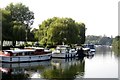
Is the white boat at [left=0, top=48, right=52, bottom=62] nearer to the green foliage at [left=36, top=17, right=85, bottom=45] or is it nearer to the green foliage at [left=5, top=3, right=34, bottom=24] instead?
the green foliage at [left=36, top=17, right=85, bottom=45]

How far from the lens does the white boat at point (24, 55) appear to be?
198ft

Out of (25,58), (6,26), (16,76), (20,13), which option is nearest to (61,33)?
(6,26)

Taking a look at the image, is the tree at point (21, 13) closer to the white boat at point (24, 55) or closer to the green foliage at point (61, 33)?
the green foliage at point (61, 33)

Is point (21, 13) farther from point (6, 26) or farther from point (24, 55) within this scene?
point (24, 55)

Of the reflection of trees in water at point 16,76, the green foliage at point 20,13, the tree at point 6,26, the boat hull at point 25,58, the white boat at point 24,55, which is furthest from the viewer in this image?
the green foliage at point 20,13

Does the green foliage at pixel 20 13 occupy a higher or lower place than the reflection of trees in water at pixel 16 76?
higher

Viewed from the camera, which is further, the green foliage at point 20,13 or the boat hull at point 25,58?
the green foliage at point 20,13

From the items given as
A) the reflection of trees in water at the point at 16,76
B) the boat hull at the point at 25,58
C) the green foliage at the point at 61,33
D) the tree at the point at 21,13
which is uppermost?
the tree at the point at 21,13

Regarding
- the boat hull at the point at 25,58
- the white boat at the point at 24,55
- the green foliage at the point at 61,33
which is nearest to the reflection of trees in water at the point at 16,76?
the boat hull at the point at 25,58

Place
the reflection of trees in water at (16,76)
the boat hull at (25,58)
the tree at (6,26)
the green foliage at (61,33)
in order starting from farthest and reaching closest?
the green foliage at (61,33)
the tree at (6,26)
the boat hull at (25,58)
the reflection of trees in water at (16,76)

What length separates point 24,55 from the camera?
62.4 meters

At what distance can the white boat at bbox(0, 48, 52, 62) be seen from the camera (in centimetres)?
6050

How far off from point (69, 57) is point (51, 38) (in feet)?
39.6

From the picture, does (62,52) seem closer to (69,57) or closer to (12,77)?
(69,57)
